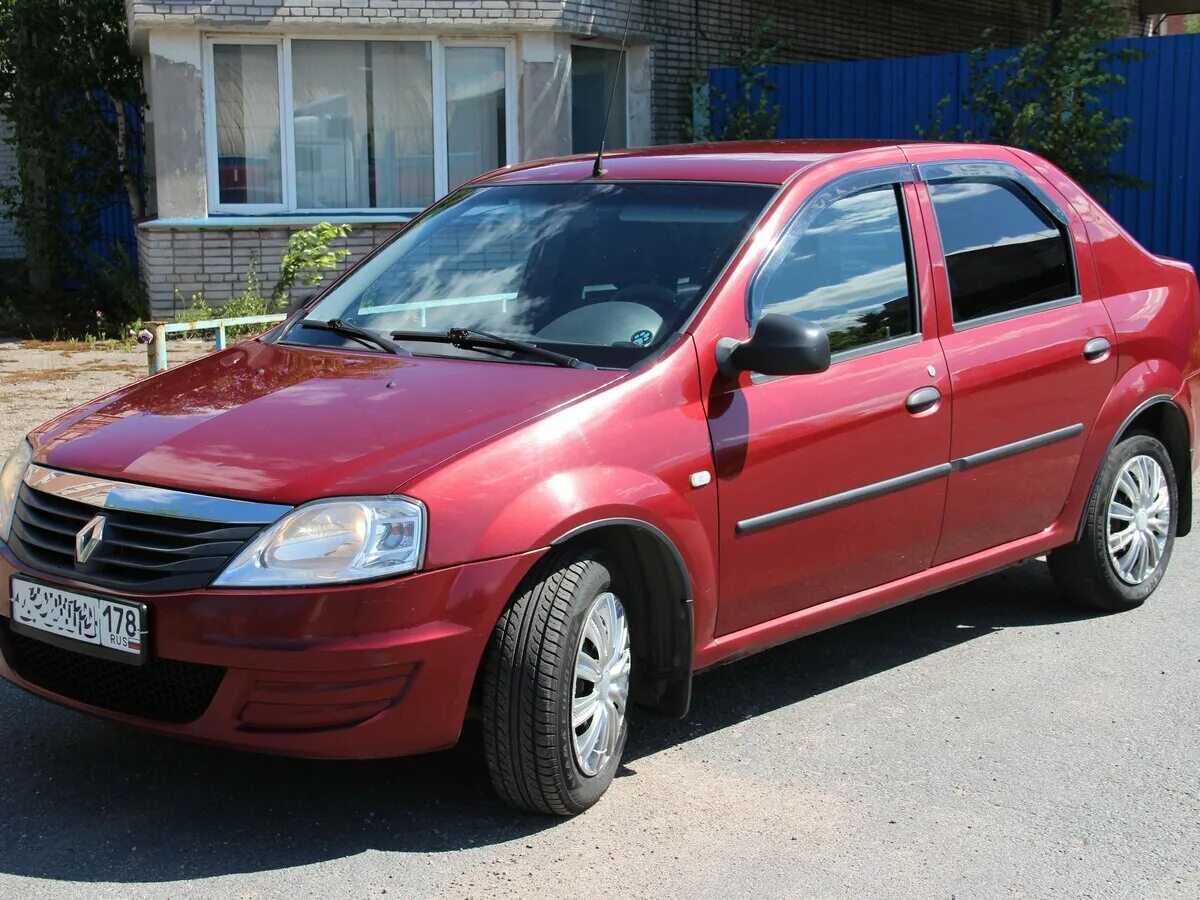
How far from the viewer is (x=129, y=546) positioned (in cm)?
354

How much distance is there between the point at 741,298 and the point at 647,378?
46 centimetres

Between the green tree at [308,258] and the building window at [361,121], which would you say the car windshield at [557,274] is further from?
the building window at [361,121]

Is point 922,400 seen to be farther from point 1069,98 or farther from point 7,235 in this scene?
point 7,235

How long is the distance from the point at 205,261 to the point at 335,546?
9.94m

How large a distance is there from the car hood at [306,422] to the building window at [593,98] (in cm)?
1018

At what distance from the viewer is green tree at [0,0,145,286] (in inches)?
551

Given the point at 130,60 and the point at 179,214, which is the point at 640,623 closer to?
the point at 179,214

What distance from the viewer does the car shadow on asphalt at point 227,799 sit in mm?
3576

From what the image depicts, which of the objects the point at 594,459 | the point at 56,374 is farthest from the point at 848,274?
the point at 56,374

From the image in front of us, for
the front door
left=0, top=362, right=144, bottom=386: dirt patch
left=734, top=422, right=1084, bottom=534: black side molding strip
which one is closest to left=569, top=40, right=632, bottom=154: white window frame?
left=0, top=362, right=144, bottom=386: dirt patch

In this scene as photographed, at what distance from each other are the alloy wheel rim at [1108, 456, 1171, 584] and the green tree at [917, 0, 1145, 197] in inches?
275

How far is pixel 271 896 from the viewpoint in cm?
336

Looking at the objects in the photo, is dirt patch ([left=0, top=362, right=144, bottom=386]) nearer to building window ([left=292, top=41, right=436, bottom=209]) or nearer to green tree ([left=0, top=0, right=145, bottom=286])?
building window ([left=292, top=41, right=436, bottom=209])

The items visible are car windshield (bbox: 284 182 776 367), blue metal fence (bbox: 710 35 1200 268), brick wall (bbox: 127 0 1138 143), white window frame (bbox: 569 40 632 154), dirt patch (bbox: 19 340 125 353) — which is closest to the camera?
car windshield (bbox: 284 182 776 367)
